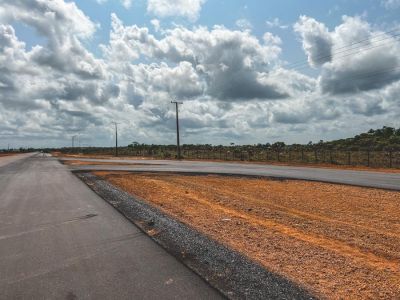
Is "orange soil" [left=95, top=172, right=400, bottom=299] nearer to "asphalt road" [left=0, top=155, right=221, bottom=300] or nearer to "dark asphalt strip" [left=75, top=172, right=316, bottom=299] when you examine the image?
"dark asphalt strip" [left=75, top=172, right=316, bottom=299]

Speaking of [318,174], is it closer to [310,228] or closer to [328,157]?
[310,228]

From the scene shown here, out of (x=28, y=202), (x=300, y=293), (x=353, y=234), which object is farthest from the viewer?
(x=28, y=202)

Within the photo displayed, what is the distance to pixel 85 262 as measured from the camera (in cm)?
618

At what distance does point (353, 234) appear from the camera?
9258 millimetres

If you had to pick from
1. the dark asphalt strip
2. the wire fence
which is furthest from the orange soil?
the wire fence

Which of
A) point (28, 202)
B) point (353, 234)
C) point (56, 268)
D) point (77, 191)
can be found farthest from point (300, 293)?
point (77, 191)

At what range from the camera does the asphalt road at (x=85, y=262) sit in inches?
195

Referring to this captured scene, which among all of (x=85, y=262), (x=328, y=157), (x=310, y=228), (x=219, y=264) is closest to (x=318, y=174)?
(x=310, y=228)

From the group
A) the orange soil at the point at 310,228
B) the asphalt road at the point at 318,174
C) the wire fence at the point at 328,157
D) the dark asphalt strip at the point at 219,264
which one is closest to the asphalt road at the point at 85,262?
the dark asphalt strip at the point at 219,264

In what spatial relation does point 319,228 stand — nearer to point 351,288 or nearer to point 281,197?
point 351,288

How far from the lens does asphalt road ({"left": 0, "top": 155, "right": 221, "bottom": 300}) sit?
4.95 m

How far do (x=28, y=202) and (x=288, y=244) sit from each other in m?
9.20

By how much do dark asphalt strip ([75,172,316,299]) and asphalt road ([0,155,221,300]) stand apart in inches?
8.7

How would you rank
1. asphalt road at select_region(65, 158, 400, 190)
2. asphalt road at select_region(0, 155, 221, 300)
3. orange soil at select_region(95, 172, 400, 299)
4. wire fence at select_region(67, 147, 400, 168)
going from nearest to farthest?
asphalt road at select_region(0, 155, 221, 300) < orange soil at select_region(95, 172, 400, 299) < asphalt road at select_region(65, 158, 400, 190) < wire fence at select_region(67, 147, 400, 168)
